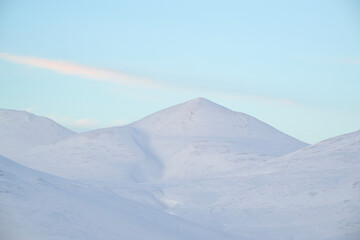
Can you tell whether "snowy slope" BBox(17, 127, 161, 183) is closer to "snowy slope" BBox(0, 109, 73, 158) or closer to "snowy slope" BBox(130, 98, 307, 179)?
"snowy slope" BBox(130, 98, 307, 179)

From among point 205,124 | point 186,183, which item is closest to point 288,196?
point 186,183

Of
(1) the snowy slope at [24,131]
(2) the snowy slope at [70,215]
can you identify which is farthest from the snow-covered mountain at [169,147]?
(2) the snowy slope at [70,215]

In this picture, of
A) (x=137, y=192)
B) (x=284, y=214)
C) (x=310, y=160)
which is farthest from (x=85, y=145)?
(x=284, y=214)

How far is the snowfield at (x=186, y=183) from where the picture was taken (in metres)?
40.8

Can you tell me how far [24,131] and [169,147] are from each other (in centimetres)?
4508

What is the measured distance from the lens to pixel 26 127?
415 ft

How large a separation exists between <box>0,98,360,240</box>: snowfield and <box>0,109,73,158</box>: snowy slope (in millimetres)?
1292

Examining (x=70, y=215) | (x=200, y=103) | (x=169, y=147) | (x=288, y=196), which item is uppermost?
(x=200, y=103)

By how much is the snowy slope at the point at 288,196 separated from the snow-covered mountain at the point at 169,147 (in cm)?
907

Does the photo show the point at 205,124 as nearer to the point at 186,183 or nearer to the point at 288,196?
the point at 186,183

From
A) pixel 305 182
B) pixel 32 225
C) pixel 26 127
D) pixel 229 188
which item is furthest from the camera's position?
pixel 26 127

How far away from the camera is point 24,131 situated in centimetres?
12462

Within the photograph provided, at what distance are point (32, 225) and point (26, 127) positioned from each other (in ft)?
305

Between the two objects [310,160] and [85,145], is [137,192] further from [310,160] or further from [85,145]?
[85,145]
